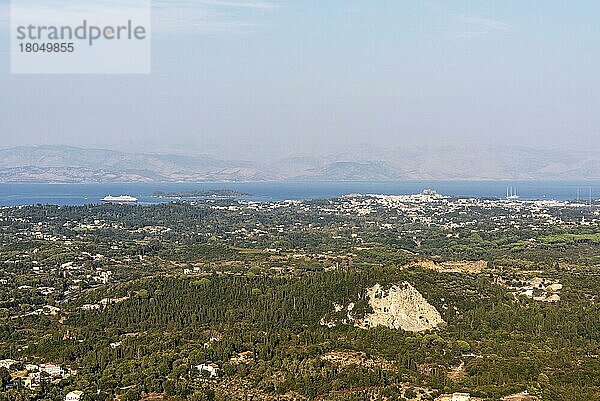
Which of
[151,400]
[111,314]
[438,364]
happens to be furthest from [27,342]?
[438,364]

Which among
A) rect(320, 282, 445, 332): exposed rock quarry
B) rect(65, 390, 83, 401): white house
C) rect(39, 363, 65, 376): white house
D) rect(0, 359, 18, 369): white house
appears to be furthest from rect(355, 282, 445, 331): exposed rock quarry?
rect(0, 359, 18, 369): white house

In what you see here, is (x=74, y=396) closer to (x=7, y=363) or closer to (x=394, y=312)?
(x=7, y=363)

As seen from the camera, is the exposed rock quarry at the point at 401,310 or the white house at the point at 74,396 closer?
the white house at the point at 74,396

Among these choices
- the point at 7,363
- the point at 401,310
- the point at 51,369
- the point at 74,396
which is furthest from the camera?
the point at 401,310

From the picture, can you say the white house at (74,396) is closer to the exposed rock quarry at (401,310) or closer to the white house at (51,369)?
the white house at (51,369)

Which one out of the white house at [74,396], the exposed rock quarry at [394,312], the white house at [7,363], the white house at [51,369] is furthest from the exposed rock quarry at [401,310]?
the white house at [7,363]

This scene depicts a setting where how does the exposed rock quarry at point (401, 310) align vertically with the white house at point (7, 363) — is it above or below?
above

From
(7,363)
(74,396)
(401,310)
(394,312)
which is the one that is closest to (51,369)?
(7,363)

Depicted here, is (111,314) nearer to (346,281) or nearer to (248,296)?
(248,296)
